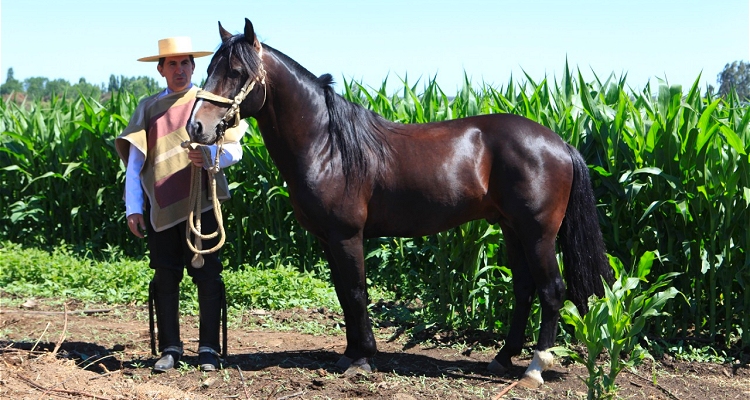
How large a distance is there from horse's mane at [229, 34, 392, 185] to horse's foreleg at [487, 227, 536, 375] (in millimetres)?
925

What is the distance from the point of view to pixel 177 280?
4.89 metres

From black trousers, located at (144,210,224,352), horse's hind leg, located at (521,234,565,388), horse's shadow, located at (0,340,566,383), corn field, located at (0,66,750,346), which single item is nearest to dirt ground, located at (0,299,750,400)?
horse's shadow, located at (0,340,566,383)

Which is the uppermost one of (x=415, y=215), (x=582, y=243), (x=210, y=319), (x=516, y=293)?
(x=415, y=215)

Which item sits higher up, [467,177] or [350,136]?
[350,136]

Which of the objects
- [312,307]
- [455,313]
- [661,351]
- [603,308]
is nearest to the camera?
[603,308]

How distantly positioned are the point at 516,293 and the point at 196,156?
209 centimetres

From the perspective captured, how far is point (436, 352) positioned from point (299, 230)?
240cm

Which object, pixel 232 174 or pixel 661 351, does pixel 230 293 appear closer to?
pixel 232 174

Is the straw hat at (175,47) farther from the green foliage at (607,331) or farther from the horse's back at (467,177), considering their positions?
the green foliage at (607,331)

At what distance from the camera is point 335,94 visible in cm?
459

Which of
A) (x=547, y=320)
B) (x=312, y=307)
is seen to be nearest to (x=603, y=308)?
(x=547, y=320)

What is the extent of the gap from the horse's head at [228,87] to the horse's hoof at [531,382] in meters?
2.18

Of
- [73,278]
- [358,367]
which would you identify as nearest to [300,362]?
[358,367]

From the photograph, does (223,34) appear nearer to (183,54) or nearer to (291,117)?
(183,54)
